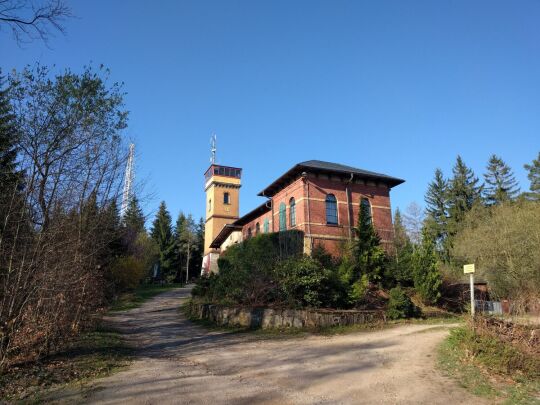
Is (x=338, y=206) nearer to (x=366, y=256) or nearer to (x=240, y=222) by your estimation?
(x=366, y=256)

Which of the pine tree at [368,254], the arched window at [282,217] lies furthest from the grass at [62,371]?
the arched window at [282,217]

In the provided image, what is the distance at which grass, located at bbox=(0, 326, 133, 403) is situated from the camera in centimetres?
710

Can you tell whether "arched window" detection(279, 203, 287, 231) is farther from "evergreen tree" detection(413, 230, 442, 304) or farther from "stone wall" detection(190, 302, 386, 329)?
"stone wall" detection(190, 302, 386, 329)

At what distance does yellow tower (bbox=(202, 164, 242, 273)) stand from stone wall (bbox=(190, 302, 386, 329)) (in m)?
34.3

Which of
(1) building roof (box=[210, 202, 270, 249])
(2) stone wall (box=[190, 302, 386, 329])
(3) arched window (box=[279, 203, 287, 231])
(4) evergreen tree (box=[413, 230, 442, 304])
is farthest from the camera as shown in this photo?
(1) building roof (box=[210, 202, 270, 249])

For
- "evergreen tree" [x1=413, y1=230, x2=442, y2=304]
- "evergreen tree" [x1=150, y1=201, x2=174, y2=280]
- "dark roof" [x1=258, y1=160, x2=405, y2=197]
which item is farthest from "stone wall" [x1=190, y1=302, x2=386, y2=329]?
"evergreen tree" [x1=150, y1=201, x2=174, y2=280]

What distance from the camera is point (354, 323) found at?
16297mm

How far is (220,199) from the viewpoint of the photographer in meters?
53.9

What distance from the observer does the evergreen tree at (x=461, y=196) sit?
47.1 m

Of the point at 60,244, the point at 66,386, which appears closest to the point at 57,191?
the point at 60,244

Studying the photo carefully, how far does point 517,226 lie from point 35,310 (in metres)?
25.0

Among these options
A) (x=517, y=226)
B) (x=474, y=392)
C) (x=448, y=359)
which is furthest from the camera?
(x=517, y=226)

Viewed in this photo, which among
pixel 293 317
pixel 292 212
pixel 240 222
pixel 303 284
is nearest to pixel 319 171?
pixel 292 212

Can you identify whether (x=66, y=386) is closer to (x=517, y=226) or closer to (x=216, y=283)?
(x=216, y=283)
